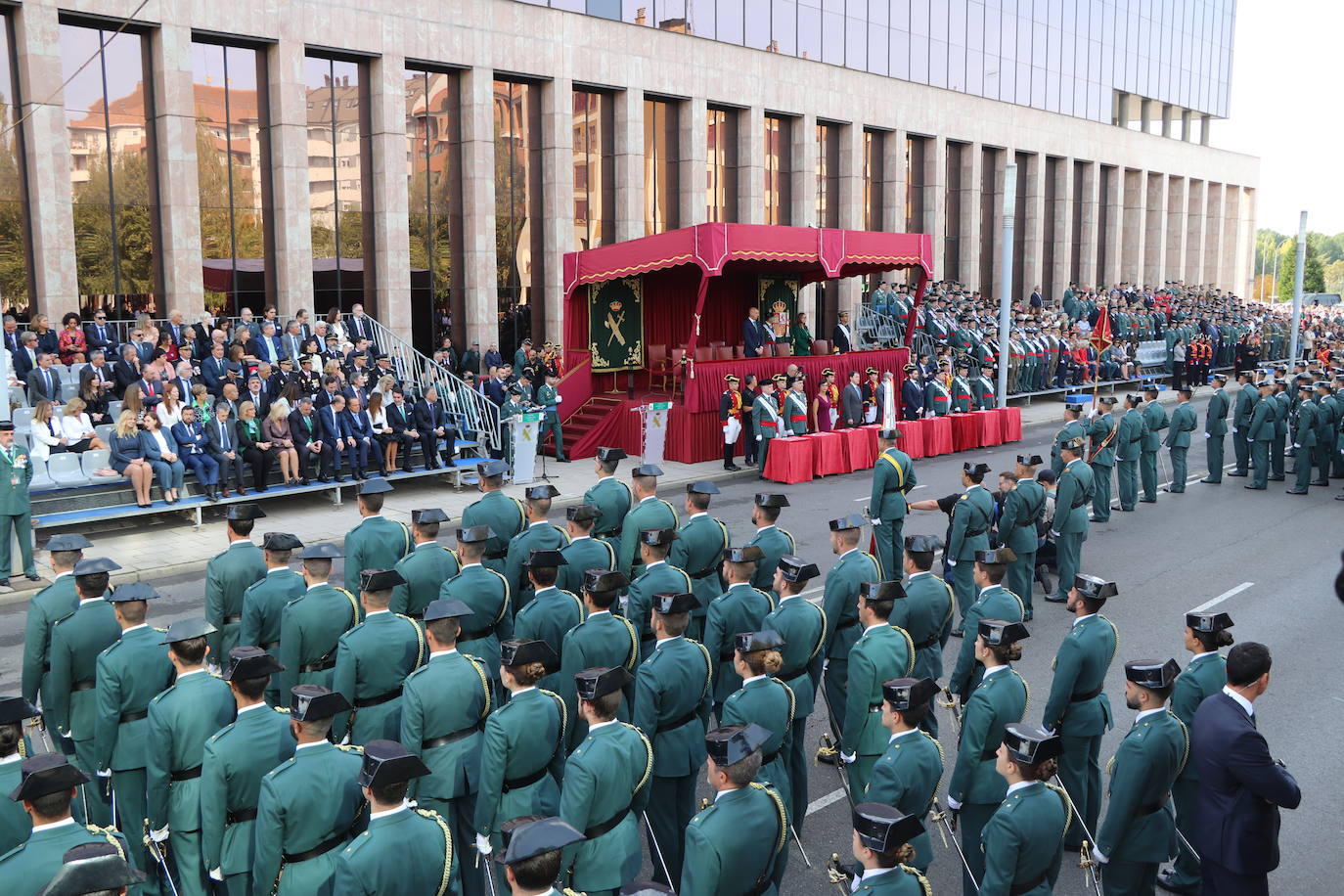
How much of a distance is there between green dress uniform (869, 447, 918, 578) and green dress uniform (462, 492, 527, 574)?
13.7 ft

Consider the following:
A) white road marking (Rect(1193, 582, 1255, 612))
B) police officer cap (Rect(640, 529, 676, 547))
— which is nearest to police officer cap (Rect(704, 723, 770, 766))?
police officer cap (Rect(640, 529, 676, 547))

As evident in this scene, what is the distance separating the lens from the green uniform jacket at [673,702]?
5719 millimetres

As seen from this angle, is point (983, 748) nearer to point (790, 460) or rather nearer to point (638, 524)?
point (638, 524)

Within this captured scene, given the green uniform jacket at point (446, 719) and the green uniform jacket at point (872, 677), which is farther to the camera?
the green uniform jacket at point (872, 677)

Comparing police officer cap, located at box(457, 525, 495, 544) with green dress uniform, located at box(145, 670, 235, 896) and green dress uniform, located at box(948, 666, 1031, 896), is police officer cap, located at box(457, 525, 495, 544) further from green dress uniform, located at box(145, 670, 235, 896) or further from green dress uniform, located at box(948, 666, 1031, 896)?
green dress uniform, located at box(948, 666, 1031, 896)

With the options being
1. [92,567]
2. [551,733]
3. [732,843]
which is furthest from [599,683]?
[92,567]

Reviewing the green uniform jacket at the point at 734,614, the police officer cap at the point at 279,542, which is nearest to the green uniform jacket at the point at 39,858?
the police officer cap at the point at 279,542

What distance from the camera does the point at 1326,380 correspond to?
801 inches

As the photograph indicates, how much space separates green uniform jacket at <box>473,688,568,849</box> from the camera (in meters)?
5.10

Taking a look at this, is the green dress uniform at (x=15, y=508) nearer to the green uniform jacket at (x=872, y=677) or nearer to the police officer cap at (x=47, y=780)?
the police officer cap at (x=47, y=780)

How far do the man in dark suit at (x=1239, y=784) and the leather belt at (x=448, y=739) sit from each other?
3.72m

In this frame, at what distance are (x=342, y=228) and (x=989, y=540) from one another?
18.1 m

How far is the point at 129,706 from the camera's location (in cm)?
587

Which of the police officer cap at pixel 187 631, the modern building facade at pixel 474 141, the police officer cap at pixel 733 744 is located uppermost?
the modern building facade at pixel 474 141
